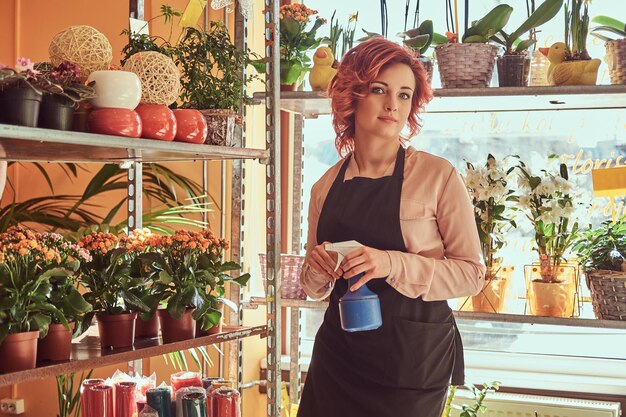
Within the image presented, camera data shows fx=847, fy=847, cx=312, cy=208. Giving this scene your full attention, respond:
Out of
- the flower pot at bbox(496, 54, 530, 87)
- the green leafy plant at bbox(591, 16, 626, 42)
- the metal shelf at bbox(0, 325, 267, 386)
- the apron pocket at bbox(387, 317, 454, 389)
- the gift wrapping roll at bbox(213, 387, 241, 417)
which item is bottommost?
the gift wrapping roll at bbox(213, 387, 241, 417)

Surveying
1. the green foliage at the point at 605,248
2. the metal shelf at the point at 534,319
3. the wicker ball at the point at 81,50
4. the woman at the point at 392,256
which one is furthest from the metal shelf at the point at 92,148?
the green foliage at the point at 605,248

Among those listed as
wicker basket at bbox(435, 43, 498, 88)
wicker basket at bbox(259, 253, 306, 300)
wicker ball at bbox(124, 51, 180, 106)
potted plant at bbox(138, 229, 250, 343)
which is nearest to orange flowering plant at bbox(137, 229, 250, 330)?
potted plant at bbox(138, 229, 250, 343)

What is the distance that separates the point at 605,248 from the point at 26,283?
1697mm

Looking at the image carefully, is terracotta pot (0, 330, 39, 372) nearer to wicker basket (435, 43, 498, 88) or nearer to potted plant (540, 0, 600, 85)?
wicker basket (435, 43, 498, 88)

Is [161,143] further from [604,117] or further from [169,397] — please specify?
[604,117]

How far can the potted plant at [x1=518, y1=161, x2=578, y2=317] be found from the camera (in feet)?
8.53

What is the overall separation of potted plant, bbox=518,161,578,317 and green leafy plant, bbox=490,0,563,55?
0.38 m

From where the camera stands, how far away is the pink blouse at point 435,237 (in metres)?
2.01

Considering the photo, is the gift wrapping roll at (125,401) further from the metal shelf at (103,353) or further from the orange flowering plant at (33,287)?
the orange flowering plant at (33,287)

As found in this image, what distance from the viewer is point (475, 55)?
2.59 meters

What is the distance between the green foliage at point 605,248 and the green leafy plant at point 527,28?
0.60 metres

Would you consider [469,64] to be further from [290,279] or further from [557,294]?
[290,279]

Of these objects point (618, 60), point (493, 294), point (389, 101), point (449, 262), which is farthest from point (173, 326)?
point (618, 60)

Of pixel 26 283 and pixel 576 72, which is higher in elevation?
pixel 576 72
